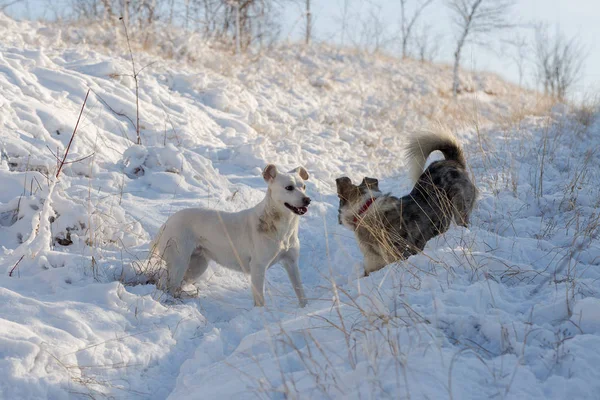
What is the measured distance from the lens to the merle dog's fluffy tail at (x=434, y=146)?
6148 millimetres

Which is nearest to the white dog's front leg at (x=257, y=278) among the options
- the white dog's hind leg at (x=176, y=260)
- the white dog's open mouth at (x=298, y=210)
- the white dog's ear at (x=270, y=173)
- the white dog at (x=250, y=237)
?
the white dog at (x=250, y=237)

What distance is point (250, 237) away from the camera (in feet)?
16.3

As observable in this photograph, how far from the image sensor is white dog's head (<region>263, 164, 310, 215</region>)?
471 cm

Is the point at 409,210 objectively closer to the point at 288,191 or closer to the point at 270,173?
the point at 288,191

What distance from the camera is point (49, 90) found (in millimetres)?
7703

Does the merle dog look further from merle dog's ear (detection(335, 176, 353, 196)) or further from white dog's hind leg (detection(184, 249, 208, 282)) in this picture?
white dog's hind leg (detection(184, 249, 208, 282))

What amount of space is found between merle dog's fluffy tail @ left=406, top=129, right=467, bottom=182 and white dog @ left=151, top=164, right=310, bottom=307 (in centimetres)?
184

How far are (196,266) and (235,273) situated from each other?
0.57 meters

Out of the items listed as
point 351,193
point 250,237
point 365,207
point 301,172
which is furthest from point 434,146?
point 250,237

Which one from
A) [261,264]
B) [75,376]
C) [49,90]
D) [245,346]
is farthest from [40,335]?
[49,90]

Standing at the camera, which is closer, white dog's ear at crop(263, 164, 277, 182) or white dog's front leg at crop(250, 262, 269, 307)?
white dog's front leg at crop(250, 262, 269, 307)

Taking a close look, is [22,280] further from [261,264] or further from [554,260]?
[554,260]

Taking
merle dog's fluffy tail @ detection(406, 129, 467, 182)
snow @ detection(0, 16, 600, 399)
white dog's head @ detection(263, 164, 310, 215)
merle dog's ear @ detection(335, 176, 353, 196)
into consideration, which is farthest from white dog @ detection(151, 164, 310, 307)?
merle dog's fluffy tail @ detection(406, 129, 467, 182)

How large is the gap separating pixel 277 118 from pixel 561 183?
21.3ft
